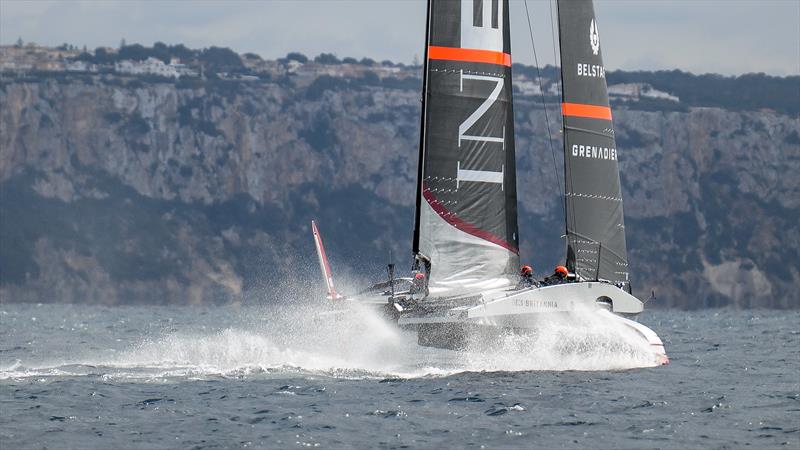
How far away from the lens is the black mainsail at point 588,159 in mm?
31234

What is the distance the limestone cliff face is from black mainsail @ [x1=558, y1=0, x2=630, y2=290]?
12204 centimetres

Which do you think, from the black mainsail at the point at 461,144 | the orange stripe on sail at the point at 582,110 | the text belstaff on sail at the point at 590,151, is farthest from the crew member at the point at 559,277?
the orange stripe on sail at the point at 582,110

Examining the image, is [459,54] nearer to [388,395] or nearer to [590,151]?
[590,151]

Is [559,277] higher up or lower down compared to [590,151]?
lower down

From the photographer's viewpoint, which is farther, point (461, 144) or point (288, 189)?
point (288, 189)

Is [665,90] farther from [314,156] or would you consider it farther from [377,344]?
[377,344]

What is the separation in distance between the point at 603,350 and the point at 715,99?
548ft

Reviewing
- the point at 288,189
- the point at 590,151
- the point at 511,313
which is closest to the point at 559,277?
the point at 511,313

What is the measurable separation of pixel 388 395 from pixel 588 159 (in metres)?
9.65

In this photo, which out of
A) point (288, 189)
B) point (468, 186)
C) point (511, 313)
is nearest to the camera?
point (511, 313)

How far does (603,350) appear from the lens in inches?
1136

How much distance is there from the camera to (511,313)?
91.0ft

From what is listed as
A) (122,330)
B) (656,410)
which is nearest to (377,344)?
(656,410)

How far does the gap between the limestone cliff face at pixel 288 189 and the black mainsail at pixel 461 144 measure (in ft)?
404
